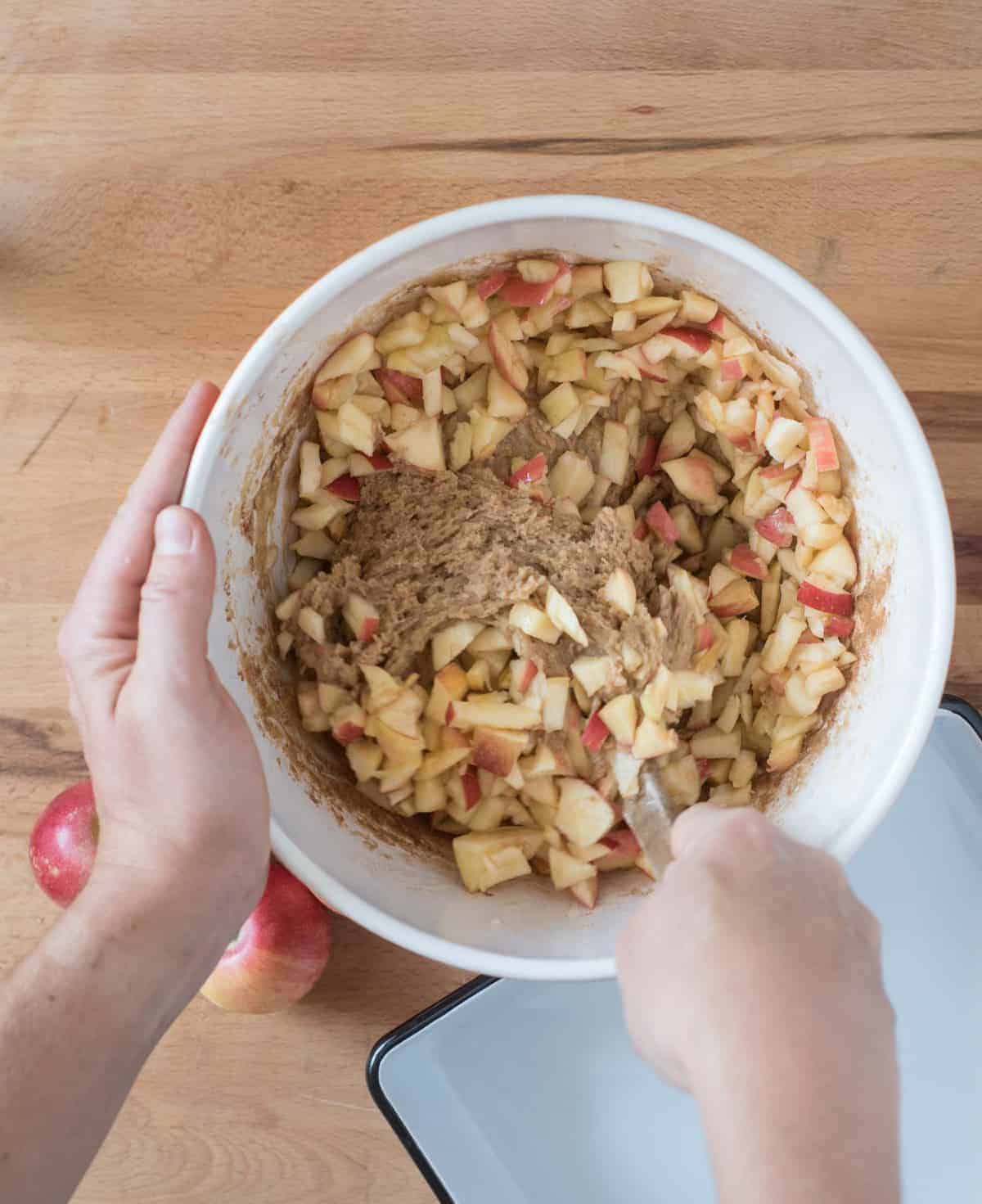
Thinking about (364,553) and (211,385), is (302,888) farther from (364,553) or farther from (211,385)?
(211,385)

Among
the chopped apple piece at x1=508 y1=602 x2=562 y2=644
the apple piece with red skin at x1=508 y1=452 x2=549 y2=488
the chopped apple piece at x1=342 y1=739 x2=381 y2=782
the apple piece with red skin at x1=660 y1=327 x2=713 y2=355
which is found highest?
the apple piece with red skin at x1=660 y1=327 x2=713 y2=355

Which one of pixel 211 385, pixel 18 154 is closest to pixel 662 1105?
pixel 211 385

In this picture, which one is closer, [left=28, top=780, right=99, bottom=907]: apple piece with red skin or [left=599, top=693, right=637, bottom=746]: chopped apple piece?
[left=599, top=693, right=637, bottom=746]: chopped apple piece

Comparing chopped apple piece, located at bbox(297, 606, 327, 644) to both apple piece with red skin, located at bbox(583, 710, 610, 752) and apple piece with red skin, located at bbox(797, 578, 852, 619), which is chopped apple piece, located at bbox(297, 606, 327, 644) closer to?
apple piece with red skin, located at bbox(583, 710, 610, 752)

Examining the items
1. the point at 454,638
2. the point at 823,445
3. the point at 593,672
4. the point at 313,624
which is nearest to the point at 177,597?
the point at 313,624

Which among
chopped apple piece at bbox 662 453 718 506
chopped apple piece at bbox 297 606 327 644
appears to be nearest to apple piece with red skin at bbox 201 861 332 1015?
chopped apple piece at bbox 297 606 327 644

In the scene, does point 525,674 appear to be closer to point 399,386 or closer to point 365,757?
point 365,757
